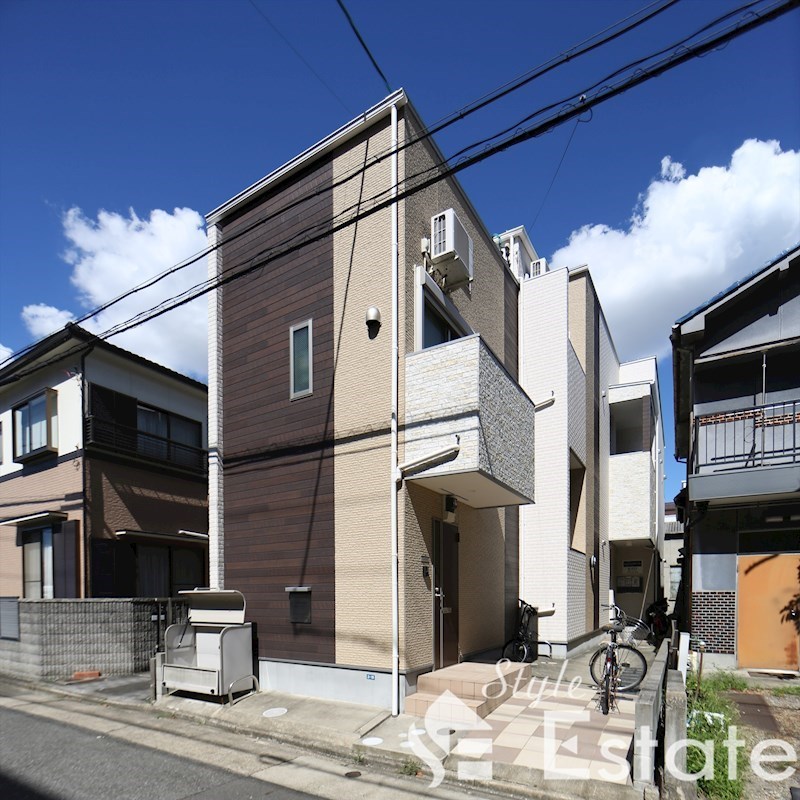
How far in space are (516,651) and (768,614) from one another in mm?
4686

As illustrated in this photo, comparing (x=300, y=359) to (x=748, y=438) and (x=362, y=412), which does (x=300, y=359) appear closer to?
(x=362, y=412)

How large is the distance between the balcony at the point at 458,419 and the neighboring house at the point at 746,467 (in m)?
4.78

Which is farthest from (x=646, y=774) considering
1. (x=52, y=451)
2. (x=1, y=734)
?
(x=52, y=451)

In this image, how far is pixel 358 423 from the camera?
8742mm

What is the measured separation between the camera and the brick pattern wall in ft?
35.7

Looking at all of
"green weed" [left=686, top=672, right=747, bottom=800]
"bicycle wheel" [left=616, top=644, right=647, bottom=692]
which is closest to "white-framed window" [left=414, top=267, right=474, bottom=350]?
"bicycle wheel" [left=616, top=644, right=647, bottom=692]

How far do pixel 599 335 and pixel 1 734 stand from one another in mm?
16719

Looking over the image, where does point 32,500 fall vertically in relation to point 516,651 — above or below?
above

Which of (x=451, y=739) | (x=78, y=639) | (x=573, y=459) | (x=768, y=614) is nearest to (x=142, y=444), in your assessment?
(x=78, y=639)

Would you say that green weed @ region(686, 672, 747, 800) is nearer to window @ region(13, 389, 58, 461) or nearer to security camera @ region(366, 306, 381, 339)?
security camera @ region(366, 306, 381, 339)

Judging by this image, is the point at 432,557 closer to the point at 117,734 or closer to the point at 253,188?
the point at 117,734

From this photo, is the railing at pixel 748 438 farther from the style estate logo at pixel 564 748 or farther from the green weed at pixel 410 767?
the green weed at pixel 410 767

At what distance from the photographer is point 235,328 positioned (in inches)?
422

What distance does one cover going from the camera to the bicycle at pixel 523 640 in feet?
36.2
